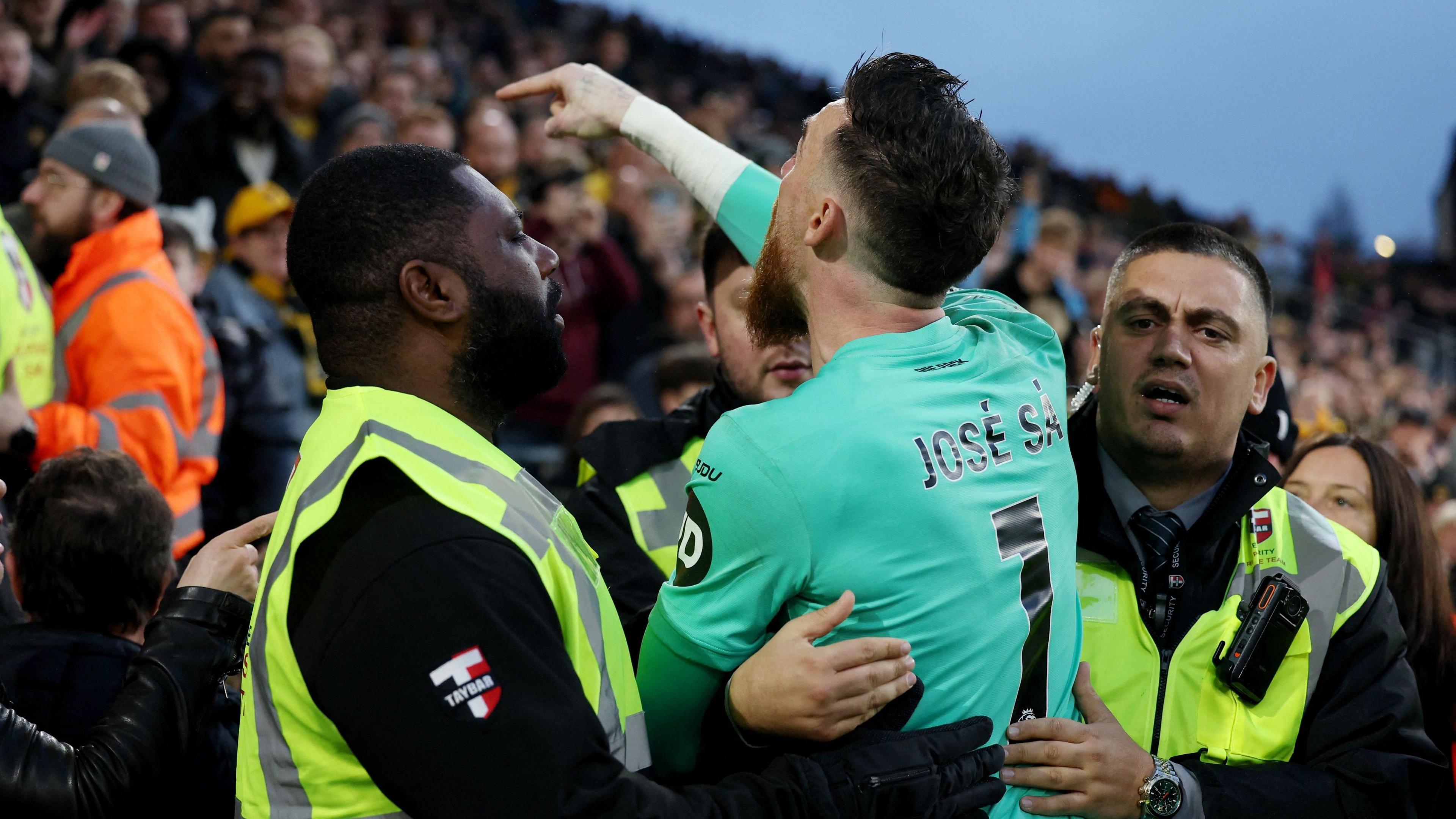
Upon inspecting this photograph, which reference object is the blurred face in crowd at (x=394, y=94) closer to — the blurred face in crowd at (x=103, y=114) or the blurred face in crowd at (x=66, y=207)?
the blurred face in crowd at (x=103, y=114)

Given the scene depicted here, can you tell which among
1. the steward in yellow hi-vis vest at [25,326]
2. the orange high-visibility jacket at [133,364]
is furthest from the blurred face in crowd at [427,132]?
the steward in yellow hi-vis vest at [25,326]

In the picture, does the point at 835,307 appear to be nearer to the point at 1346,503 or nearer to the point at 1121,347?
the point at 1121,347

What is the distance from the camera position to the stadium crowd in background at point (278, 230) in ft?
13.2

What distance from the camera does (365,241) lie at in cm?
185

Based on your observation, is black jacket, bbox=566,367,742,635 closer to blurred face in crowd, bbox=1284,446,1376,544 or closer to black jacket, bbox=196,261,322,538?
blurred face in crowd, bbox=1284,446,1376,544

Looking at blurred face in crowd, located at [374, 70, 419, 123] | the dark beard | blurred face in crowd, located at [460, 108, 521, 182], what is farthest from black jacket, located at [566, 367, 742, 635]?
blurred face in crowd, located at [374, 70, 419, 123]

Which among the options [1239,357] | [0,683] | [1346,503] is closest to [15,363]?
[0,683]

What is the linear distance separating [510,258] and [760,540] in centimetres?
63

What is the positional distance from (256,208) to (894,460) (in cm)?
443

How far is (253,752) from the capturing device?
5.89ft

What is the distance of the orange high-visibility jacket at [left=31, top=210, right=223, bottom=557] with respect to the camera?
3953 mm

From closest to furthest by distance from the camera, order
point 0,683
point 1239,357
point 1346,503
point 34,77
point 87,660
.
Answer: point 0,683
point 87,660
point 1239,357
point 1346,503
point 34,77

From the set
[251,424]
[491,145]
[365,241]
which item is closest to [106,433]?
[251,424]

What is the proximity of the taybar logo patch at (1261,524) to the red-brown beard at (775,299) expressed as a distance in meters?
1.15
